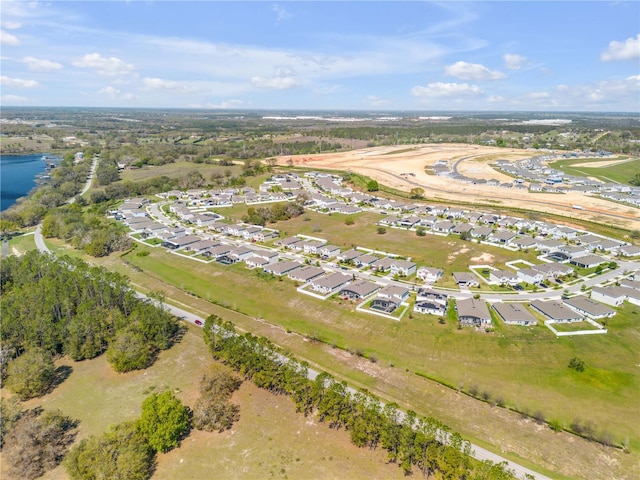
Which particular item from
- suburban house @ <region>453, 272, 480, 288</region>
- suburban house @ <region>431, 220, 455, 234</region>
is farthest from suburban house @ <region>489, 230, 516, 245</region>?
suburban house @ <region>453, 272, 480, 288</region>

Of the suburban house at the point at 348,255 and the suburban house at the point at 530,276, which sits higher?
the suburban house at the point at 530,276

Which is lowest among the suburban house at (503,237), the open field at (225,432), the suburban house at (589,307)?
the open field at (225,432)

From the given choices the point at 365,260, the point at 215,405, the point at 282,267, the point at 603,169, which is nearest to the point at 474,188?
the point at 603,169

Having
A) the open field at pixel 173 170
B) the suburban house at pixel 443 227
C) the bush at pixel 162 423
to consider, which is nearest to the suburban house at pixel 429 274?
the suburban house at pixel 443 227

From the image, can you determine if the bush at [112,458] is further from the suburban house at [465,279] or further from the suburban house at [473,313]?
the suburban house at [465,279]

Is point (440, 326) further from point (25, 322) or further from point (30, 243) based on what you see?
point (30, 243)

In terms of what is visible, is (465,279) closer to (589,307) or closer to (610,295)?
(589,307)

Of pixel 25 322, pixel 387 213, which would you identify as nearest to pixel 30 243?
pixel 25 322
